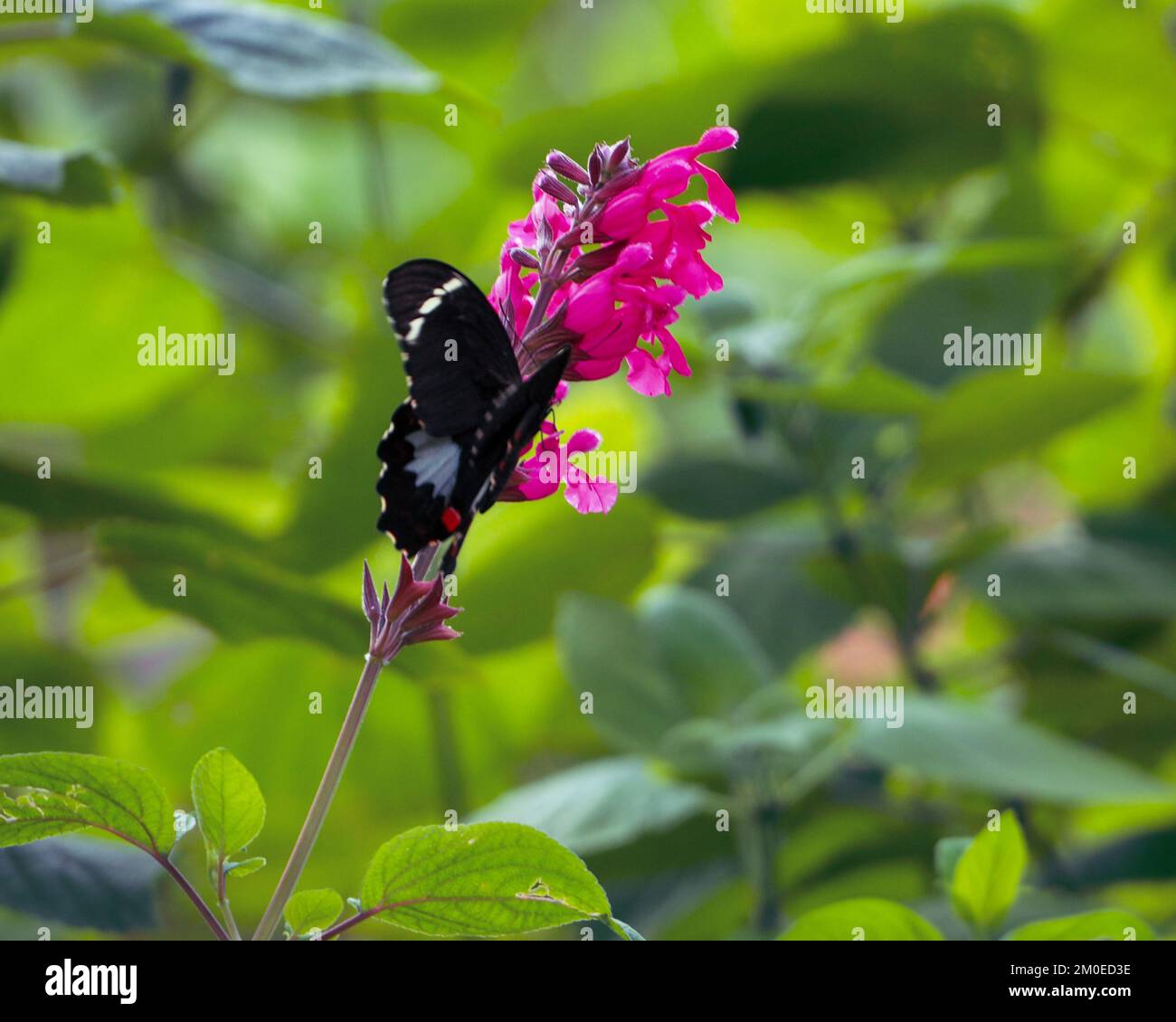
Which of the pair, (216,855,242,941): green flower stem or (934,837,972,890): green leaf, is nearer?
(216,855,242,941): green flower stem

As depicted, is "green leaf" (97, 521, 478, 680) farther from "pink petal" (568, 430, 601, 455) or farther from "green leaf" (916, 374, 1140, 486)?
"green leaf" (916, 374, 1140, 486)

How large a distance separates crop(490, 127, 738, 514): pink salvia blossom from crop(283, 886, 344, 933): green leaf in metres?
0.12

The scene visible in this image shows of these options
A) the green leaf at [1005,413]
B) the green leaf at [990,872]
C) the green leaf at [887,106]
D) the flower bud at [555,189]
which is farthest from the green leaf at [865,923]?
the green leaf at [887,106]

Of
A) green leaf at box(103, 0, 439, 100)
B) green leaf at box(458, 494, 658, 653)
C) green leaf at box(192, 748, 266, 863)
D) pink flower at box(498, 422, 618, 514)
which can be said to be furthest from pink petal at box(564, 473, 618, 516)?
green leaf at box(458, 494, 658, 653)

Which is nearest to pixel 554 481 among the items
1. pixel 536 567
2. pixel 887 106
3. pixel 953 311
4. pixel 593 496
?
pixel 593 496

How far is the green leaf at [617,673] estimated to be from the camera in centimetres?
60

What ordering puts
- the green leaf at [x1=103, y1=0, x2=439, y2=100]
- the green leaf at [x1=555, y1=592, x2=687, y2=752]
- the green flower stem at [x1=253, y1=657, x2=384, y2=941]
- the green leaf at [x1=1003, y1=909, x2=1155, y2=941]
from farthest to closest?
the green leaf at [x1=555, y1=592, x2=687, y2=752] → the green leaf at [x1=103, y1=0, x2=439, y2=100] → the green leaf at [x1=1003, y1=909, x2=1155, y2=941] → the green flower stem at [x1=253, y1=657, x2=384, y2=941]

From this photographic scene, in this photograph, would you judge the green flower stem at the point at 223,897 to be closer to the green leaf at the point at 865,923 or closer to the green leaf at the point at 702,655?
the green leaf at the point at 865,923

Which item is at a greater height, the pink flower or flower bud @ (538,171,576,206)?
flower bud @ (538,171,576,206)

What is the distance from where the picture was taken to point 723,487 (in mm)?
786

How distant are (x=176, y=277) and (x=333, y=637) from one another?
39cm

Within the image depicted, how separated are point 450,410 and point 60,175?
0.85ft

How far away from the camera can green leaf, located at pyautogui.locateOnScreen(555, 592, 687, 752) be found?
0.60 m

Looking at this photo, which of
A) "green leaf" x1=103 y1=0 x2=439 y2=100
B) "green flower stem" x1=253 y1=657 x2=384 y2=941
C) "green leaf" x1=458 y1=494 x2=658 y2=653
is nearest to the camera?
"green flower stem" x1=253 y1=657 x2=384 y2=941
